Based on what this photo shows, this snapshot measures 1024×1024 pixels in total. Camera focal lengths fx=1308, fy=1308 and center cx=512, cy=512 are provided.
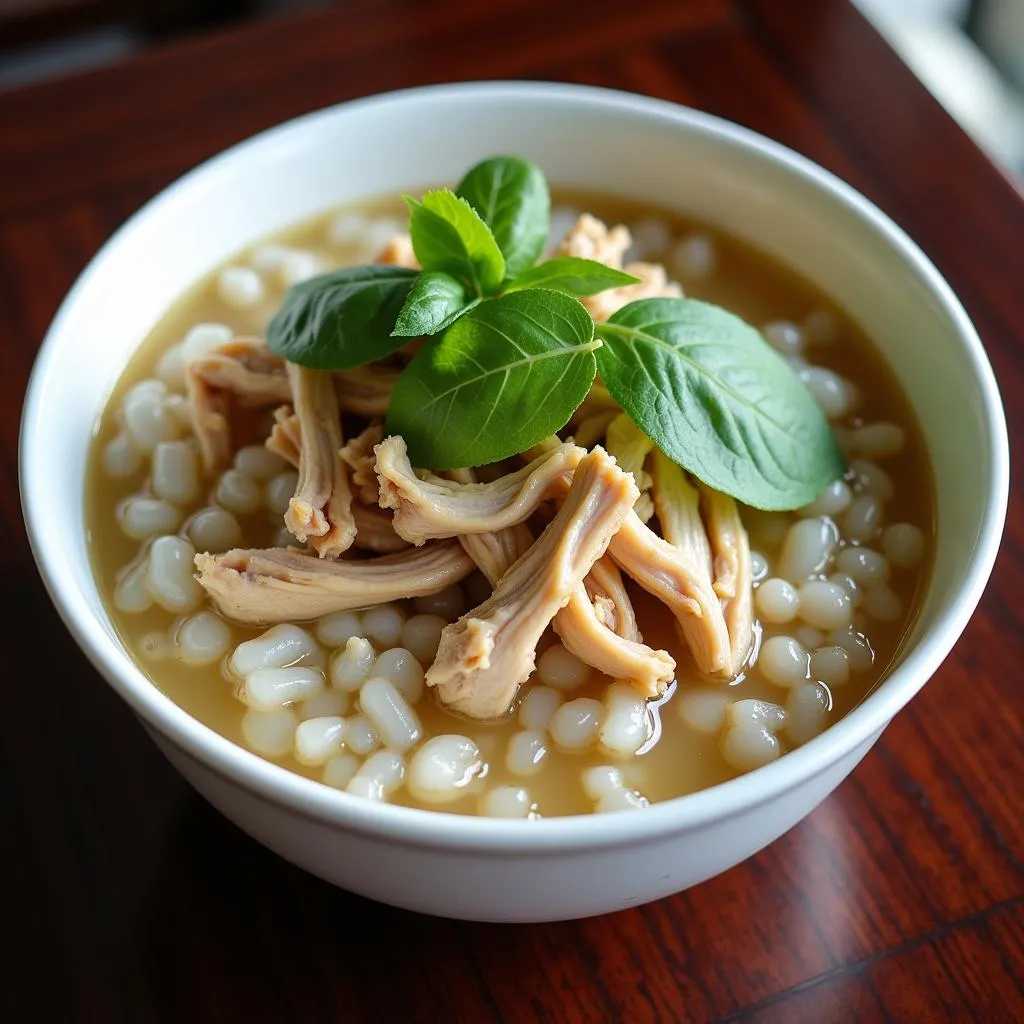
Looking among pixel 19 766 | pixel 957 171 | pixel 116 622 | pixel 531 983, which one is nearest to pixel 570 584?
pixel 531 983

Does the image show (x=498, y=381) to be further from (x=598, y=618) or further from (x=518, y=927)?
(x=518, y=927)

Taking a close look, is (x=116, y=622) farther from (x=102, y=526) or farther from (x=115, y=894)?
(x=115, y=894)

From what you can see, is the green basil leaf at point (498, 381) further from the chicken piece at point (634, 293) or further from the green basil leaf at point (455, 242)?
the chicken piece at point (634, 293)

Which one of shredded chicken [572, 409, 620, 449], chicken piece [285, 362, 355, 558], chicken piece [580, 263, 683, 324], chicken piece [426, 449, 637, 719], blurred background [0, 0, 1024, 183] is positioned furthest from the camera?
blurred background [0, 0, 1024, 183]

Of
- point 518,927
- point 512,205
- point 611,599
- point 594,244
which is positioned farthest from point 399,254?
point 518,927

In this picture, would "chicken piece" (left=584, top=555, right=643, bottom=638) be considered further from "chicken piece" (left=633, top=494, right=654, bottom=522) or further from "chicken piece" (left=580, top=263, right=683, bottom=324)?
"chicken piece" (left=580, top=263, right=683, bottom=324)

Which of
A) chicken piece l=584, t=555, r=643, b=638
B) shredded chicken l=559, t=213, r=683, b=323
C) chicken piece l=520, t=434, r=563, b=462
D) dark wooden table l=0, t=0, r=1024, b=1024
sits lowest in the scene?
dark wooden table l=0, t=0, r=1024, b=1024

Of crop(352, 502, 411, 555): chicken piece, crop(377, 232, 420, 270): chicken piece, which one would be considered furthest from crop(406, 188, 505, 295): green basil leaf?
crop(352, 502, 411, 555): chicken piece
